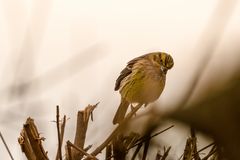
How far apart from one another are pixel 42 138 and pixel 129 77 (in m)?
4.24

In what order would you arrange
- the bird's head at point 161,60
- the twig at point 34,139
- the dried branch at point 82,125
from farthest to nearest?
the bird's head at point 161,60, the dried branch at point 82,125, the twig at point 34,139

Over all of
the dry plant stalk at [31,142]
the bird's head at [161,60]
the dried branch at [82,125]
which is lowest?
the bird's head at [161,60]

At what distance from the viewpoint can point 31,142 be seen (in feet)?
5.94

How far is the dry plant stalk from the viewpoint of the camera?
5.81ft

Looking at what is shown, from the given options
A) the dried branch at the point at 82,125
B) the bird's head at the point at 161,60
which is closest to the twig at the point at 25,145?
the dried branch at the point at 82,125

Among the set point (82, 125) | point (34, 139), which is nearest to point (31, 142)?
point (34, 139)

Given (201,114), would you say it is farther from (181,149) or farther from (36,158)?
(36,158)

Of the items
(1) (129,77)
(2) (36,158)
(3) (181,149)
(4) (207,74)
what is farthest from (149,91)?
(1) (129,77)

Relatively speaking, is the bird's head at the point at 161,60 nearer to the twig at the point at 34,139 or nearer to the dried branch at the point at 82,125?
the dried branch at the point at 82,125

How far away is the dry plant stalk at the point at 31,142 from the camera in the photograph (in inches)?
69.7

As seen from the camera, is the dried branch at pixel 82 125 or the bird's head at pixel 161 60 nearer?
the dried branch at pixel 82 125

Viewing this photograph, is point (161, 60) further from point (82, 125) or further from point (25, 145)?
point (25, 145)

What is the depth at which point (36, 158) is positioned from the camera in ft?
5.84

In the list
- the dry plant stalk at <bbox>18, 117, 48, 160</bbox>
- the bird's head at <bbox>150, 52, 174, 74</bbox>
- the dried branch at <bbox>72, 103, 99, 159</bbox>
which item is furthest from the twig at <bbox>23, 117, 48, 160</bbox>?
the bird's head at <bbox>150, 52, 174, 74</bbox>
